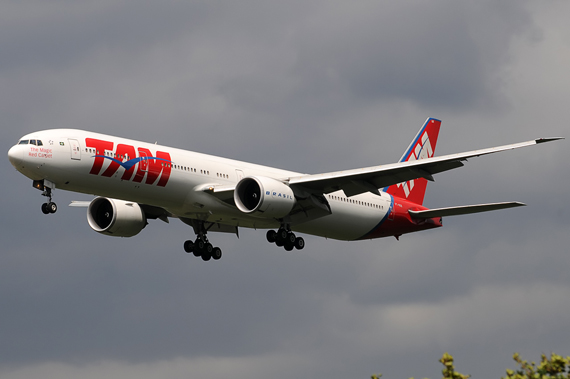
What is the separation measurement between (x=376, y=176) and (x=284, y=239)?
6.06 meters

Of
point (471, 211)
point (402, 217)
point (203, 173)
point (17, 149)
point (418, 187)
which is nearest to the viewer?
point (17, 149)

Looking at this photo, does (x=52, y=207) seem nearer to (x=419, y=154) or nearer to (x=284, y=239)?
(x=284, y=239)

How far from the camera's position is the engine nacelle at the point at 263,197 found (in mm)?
39969

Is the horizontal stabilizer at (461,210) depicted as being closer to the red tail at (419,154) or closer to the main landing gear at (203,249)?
the red tail at (419,154)

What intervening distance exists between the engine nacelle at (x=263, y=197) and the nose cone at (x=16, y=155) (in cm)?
1020

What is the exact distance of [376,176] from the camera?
41375 mm

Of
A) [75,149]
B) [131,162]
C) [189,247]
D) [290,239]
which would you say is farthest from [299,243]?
[75,149]

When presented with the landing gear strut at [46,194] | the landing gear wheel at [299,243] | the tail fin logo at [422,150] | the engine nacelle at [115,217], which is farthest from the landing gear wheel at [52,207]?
the tail fin logo at [422,150]

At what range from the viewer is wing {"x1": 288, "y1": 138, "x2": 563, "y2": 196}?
127 feet

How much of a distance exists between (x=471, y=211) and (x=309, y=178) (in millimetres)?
9357

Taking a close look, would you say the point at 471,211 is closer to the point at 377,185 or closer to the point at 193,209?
the point at 377,185

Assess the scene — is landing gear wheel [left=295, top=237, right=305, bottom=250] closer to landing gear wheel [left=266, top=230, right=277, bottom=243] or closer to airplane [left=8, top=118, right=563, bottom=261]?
airplane [left=8, top=118, right=563, bottom=261]

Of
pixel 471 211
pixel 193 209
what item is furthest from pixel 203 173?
pixel 471 211

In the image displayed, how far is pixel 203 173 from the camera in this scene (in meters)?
40.9
